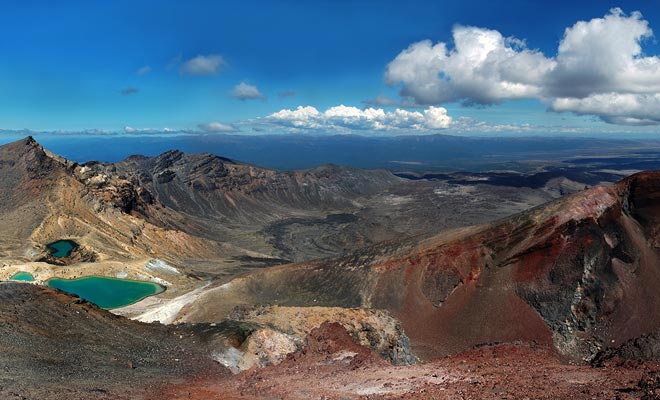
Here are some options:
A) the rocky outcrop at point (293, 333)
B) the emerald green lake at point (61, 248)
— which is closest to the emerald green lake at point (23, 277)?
the emerald green lake at point (61, 248)

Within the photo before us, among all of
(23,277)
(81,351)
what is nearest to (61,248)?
(23,277)

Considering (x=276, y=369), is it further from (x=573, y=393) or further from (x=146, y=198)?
(x=146, y=198)

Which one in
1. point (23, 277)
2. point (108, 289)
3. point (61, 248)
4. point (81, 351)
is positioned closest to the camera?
point (81, 351)

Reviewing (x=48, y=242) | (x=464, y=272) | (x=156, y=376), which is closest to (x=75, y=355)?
(x=156, y=376)

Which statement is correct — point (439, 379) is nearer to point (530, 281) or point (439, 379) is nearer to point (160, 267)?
point (530, 281)

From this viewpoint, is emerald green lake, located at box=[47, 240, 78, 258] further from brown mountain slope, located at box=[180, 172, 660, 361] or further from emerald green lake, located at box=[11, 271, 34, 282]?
brown mountain slope, located at box=[180, 172, 660, 361]

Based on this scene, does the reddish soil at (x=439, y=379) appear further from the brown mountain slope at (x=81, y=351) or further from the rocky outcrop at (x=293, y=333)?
the brown mountain slope at (x=81, y=351)

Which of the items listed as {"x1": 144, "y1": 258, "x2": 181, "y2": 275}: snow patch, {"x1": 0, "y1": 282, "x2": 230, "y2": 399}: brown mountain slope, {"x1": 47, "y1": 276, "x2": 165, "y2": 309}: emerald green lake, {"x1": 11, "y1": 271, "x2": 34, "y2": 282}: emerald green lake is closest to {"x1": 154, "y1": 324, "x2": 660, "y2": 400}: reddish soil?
{"x1": 0, "y1": 282, "x2": 230, "y2": 399}: brown mountain slope
